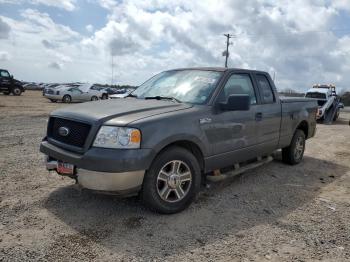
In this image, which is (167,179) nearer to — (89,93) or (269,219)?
(269,219)

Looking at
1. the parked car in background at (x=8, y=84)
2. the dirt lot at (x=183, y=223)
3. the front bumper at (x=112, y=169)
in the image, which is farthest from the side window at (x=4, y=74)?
the front bumper at (x=112, y=169)

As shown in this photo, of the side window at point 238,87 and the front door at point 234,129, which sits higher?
the side window at point 238,87

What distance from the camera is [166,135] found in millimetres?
4227

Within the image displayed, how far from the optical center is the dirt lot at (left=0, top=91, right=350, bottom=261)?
11.6ft

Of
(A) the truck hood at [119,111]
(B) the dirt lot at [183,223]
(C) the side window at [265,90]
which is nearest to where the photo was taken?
(B) the dirt lot at [183,223]

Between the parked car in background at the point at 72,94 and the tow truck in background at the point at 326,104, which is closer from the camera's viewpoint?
the tow truck in background at the point at 326,104

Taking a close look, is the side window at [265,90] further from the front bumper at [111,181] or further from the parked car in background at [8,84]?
the parked car in background at [8,84]

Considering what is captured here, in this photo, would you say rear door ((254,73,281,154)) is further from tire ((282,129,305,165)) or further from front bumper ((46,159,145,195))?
front bumper ((46,159,145,195))

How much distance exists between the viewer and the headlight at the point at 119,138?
396 centimetres

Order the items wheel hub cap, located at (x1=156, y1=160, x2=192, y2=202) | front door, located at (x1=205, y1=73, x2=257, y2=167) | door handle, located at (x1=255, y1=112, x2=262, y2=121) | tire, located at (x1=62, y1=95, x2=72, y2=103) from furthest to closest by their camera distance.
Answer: tire, located at (x1=62, y1=95, x2=72, y2=103), door handle, located at (x1=255, y1=112, x2=262, y2=121), front door, located at (x1=205, y1=73, x2=257, y2=167), wheel hub cap, located at (x1=156, y1=160, x2=192, y2=202)

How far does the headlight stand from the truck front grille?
0.22m

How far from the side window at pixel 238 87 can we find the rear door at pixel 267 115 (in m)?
0.22

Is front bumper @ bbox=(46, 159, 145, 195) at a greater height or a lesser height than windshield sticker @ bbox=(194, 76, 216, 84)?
lesser

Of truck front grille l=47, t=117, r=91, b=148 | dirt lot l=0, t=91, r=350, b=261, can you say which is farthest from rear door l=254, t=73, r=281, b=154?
truck front grille l=47, t=117, r=91, b=148
